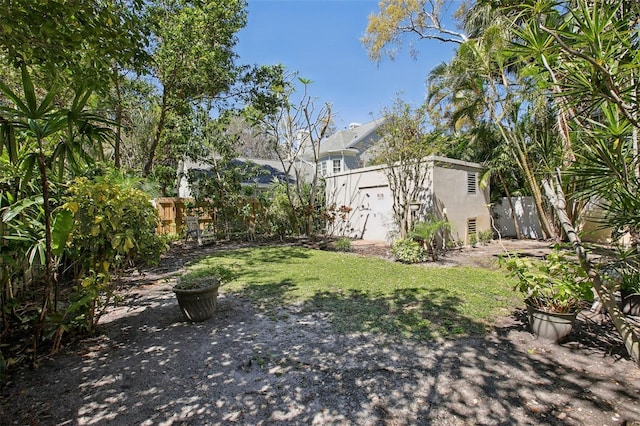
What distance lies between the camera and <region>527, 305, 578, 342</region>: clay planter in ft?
11.1

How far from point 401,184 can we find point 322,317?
6348mm

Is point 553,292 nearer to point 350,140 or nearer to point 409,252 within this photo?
point 409,252

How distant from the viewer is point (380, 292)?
5.51 metres

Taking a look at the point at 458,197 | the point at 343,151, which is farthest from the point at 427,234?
the point at 343,151

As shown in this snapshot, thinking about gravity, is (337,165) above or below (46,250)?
above

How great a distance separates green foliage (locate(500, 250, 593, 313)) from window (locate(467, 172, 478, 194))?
8037 mm

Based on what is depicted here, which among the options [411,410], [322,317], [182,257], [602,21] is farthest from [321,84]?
[411,410]

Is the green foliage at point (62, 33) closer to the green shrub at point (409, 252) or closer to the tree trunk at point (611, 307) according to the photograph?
the tree trunk at point (611, 307)

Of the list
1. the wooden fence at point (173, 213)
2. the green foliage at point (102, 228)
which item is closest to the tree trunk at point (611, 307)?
the green foliage at point (102, 228)

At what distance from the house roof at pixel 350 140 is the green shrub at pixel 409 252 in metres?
13.5

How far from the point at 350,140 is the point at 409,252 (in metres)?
15.5

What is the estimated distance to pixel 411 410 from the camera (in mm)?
2414

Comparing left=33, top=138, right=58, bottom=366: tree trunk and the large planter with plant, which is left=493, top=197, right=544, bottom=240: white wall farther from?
left=33, top=138, right=58, bottom=366: tree trunk

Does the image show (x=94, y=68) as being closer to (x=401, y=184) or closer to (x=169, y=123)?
Answer: (x=401, y=184)
